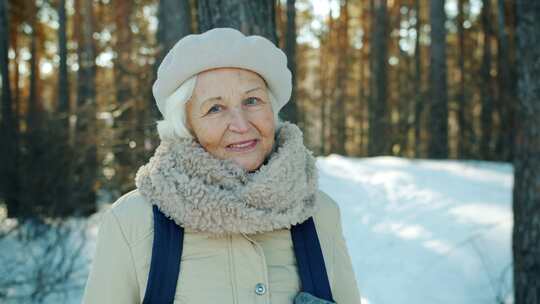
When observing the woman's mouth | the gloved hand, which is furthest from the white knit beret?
the gloved hand

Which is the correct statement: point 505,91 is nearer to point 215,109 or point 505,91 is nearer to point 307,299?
point 215,109

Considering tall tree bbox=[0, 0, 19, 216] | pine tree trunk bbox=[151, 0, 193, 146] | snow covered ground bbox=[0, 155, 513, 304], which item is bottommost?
snow covered ground bbox=[0, 155, 513, 304]

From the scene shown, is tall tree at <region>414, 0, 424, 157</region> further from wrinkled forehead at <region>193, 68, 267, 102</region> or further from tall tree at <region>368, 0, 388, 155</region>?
wrinkled forehead at <region>193, 68, 267, 102</region>

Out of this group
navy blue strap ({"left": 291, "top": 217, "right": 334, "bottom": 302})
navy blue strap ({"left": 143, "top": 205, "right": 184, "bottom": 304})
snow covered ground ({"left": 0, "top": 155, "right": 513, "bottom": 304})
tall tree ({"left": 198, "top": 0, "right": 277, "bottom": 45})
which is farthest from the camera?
snow covered ground ({"left": 0, "top": 155, "right": 513, "bottom": 304})

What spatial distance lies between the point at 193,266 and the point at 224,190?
276 millimetres

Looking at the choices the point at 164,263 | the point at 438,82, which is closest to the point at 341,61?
the point at 438,82

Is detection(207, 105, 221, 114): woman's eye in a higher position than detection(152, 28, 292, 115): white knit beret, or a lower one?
lower

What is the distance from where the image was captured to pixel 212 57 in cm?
212

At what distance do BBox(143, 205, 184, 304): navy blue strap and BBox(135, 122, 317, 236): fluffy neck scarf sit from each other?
0.05 metres

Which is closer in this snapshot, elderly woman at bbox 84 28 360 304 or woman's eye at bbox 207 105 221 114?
elderly woman at bbox 84 28 360 304

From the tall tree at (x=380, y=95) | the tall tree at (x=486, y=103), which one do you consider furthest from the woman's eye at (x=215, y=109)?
the tall tree at (x=380, y=95)

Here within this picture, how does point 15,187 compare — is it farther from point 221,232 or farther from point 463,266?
point 221,232

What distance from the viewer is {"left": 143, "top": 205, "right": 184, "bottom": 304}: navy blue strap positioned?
1.92 m

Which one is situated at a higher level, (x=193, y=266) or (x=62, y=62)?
(x=62, y=62)
